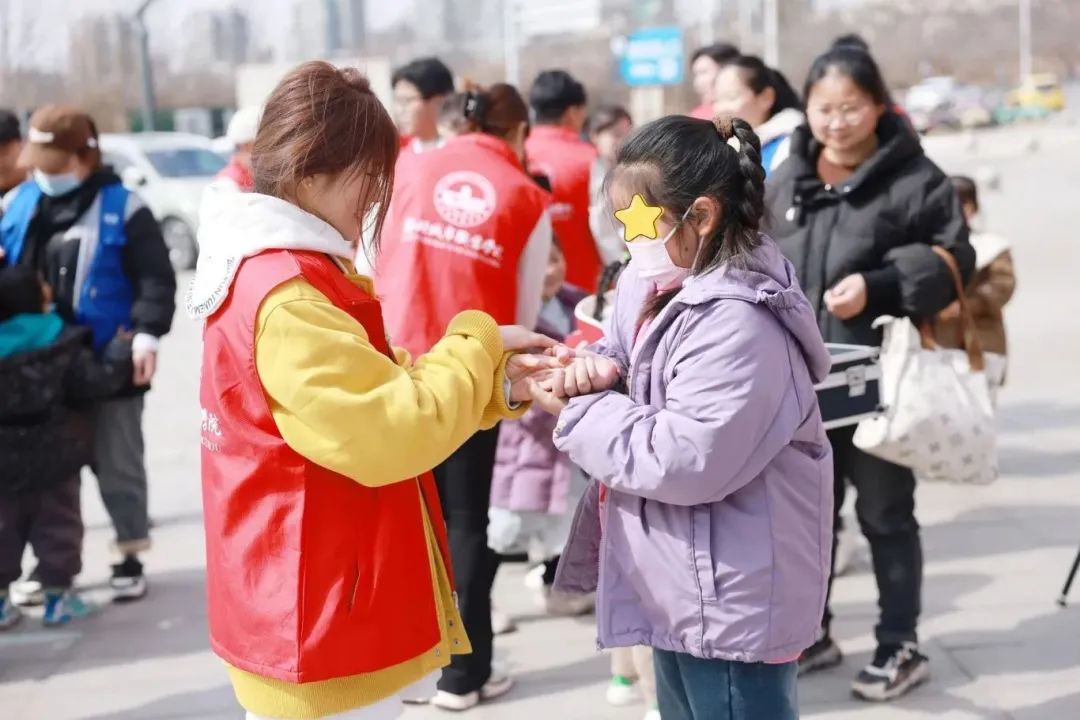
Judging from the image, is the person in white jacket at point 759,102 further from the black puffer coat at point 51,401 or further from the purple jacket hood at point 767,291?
the black puffer coat at point 51,401

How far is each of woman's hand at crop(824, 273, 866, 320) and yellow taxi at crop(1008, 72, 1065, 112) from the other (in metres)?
57.8

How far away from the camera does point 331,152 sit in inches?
83.3

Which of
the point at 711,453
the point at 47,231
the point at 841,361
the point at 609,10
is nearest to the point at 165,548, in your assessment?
the point at 47,231

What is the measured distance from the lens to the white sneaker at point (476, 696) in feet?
12.3

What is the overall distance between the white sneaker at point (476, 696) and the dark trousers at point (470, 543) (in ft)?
0.06

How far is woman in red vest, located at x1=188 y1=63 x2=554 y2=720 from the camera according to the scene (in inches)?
79.8

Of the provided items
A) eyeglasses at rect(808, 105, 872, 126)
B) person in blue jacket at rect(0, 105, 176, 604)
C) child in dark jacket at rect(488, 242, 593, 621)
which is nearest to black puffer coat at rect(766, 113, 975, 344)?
eyeglasses at rect(808, 105, 872, 126)

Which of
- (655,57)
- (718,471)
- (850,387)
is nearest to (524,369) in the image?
(718,471)

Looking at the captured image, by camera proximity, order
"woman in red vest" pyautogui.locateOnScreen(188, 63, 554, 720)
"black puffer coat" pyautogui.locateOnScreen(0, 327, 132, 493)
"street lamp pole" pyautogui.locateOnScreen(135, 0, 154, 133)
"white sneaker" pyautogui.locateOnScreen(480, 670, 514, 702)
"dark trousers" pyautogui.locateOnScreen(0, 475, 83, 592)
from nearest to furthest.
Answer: "woman in red vest" pyautogui.locateOnScreen(188, 63, 554, 720) < "white sneaker" pyautogui.locateOnScreen(480, 670, 514, 702) < "black puffer coat" pyautogui.locateOnScreen(0, 327, 132, 493) < "dark trousers" pyautogui.locateOnScreen(0, 475, 83, 592) < "street lamp pole" pyautogui.locateOnScreen(135, 0, 154, 133)

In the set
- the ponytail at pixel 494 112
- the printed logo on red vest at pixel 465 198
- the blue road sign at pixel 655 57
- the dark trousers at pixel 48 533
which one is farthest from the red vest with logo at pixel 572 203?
the blue road sign at pixel 655 57

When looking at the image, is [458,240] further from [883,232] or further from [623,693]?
[623,693]

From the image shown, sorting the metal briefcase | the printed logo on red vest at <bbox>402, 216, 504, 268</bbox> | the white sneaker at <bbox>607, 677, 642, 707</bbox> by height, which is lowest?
the white sneaker at <bbox>607, 677, 642, 707</bbox>

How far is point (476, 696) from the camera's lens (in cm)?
382

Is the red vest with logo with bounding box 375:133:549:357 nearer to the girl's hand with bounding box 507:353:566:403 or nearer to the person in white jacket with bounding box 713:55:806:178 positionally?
the person in white jacket with bounding box 713:55:806:178
